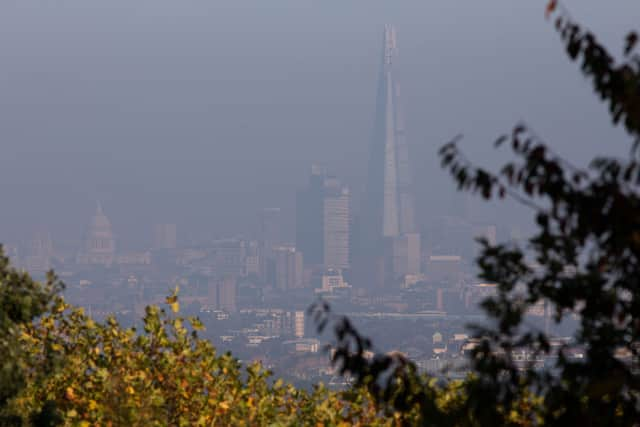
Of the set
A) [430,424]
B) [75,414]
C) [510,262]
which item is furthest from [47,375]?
[510,262]

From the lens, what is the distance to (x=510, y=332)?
5.19 m

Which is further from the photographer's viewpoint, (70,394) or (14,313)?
(70,394)

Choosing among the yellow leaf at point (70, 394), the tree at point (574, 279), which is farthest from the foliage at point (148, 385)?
the tree at point (574, 279)

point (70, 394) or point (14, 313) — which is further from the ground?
point (14, 313)

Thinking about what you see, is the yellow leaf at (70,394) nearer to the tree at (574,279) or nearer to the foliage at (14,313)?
the foliage at (14,313)

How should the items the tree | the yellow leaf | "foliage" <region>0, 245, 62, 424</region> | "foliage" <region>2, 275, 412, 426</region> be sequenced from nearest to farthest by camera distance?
1. the tree
2. "foliage" <region>0, 245, 62, 424</region>
3. "foliage" <region>2, 275, 412, 426</region>
4. the yellow leaf

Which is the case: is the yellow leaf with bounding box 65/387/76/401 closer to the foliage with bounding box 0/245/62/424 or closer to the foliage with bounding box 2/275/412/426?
the foliage with bounding box 2/275/412/426

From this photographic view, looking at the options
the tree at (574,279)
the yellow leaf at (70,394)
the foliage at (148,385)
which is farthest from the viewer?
the yellow leaf at (70,394)

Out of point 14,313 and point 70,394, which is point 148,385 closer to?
point 70,394

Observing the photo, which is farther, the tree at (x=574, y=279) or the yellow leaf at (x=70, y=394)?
the yellow leaf at (x=70, y=394)

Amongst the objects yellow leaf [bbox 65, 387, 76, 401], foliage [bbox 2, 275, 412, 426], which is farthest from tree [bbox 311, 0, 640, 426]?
yellow leaf [bbox 65, 387, 76, 401]

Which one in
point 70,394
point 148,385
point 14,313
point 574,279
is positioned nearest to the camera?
point 574,279

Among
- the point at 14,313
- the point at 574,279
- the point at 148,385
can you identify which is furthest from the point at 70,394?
the point at 574,279

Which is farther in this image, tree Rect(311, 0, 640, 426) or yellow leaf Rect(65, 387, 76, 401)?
yellow leaf Rect(65, 387, 76, 401)
